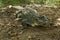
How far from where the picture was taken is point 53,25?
147 inches

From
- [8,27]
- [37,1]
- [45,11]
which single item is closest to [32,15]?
[8,27]

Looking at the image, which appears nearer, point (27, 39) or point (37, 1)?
point (27, 39)

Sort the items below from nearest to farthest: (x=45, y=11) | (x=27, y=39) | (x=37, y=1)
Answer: (x=27, y=39)
(x=45, y=11)
(x=37, y=1)

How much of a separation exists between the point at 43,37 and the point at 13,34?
1.57ft

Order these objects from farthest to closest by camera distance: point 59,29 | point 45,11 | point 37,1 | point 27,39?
point 37,1 → point 45,11 → point 59,29 → point 27,39

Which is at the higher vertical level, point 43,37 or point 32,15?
point 32,15

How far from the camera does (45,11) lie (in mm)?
4379

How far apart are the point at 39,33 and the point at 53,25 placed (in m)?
0.39

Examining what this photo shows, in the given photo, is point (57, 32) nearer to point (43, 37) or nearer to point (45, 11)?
point (43, 37)

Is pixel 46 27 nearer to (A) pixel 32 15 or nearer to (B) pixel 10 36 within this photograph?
(A) pixel 32 15

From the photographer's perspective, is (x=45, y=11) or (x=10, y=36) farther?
(x=45, y=11)

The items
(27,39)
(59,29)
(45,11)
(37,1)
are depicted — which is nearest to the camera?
(27,39)

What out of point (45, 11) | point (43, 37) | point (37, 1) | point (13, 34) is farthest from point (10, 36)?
point (37, 1)

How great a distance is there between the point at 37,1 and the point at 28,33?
8.96 feet
